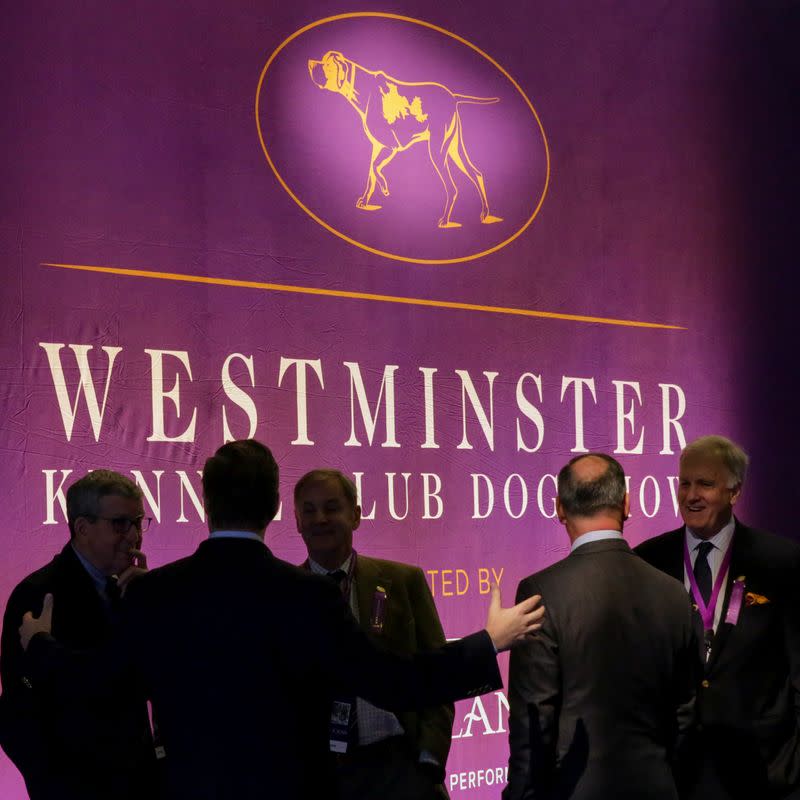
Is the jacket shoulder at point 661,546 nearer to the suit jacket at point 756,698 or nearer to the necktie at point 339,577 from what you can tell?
the suit jacket at point 756,698

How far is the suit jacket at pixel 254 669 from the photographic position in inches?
93.8

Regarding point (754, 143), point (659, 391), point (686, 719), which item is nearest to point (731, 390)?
point (659, 391)

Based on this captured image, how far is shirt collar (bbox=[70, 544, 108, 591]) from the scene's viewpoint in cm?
303

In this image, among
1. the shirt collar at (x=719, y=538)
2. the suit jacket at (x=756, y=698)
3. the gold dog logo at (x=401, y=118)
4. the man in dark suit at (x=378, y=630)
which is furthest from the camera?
the gold dog logo at (x=401, y=118)

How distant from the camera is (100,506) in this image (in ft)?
10.0

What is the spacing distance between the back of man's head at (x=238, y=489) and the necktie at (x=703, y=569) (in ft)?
5.78

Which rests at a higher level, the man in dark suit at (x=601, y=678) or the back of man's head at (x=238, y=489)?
the back of man's head at (x=238, y=489)

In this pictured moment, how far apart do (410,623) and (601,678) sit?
0.76 m

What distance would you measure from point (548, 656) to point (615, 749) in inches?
11.0

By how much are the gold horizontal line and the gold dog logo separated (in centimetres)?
35

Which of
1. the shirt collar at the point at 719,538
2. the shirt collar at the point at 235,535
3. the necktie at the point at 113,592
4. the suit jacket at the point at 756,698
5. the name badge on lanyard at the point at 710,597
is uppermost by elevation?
the shirt collar at the point at 235,535

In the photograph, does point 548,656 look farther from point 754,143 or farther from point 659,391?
point 754,143

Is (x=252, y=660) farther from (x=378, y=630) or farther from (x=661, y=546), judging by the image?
(x=661, y=546)

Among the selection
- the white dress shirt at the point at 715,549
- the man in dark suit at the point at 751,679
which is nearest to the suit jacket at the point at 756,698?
the man in dark suit at the point at 751,679
